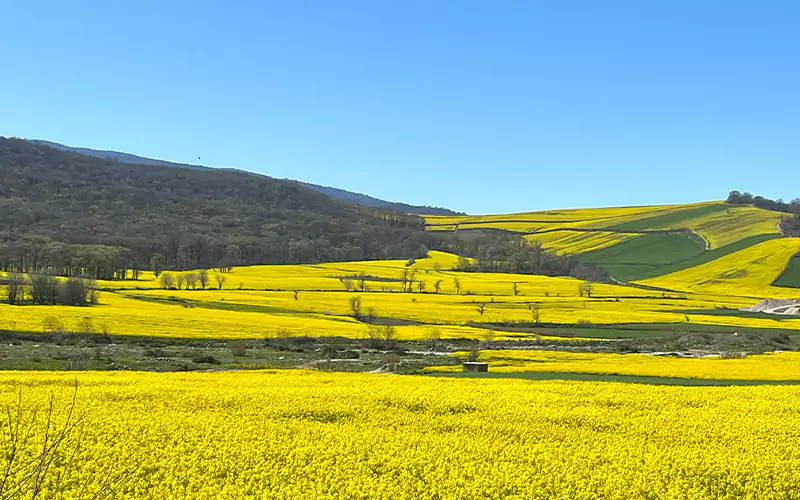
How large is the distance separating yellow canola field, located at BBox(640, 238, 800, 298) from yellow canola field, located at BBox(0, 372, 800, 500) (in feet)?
428

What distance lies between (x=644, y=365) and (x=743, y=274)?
421 ft

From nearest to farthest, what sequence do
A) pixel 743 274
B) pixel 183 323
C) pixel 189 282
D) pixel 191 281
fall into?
pixel 183 323, pixel 191 281, pixel 189 282, pixel 743 274

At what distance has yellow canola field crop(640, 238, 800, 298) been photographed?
150 m

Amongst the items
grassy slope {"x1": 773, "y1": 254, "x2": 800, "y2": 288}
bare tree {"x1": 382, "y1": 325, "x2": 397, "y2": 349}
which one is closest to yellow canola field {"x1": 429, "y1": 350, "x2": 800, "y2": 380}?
bare tree {"x1": 382, "y1": 325, "x2": 397, "y2": 349}

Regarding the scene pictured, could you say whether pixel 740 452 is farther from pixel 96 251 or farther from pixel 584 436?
pixel 96 251

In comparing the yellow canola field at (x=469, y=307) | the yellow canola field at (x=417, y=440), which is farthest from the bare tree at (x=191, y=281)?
the yellow canola field at (x=417, y=440)

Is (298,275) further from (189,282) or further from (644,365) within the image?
(644,365)

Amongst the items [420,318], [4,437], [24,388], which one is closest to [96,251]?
[420,318]

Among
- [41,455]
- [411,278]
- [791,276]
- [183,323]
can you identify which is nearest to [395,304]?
[183,323]

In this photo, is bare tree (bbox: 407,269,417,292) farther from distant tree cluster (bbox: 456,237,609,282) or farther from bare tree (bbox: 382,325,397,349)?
bare tree (bbox: 382,325,397,349)

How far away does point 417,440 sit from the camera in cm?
2178

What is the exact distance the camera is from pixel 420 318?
302ft

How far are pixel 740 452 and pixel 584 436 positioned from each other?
4785 mm

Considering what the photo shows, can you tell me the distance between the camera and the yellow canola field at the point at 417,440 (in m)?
17.5
